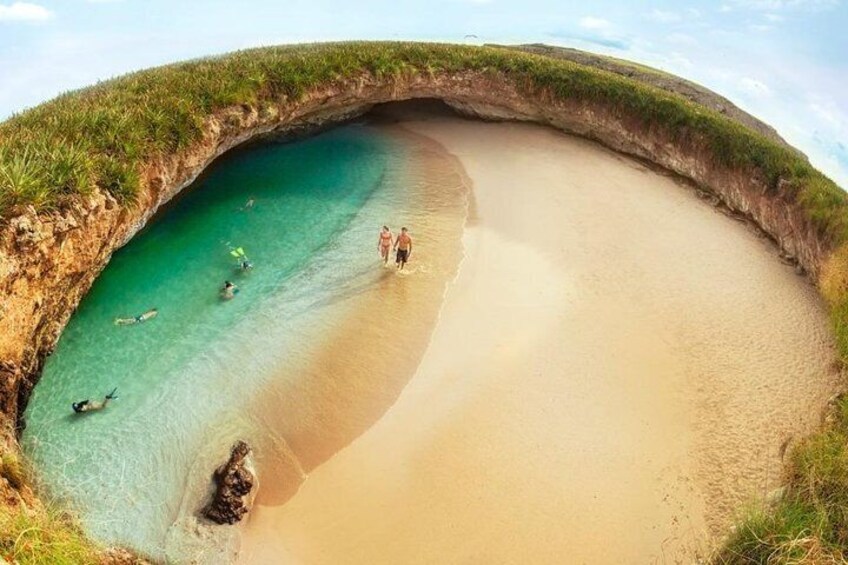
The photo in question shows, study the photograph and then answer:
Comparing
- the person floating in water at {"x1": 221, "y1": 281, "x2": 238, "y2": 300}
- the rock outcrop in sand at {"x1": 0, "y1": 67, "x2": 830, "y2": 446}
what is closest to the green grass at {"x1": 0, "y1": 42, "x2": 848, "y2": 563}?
the rock outcrop in sand at {"x1": 0, "y1": 67, "x2": 830, "y2": 446}

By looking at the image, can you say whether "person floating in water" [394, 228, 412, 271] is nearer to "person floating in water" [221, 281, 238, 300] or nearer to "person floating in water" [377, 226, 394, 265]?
"person floating in water" [377, 226, 394, 265]

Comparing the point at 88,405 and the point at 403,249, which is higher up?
the point at 403,249

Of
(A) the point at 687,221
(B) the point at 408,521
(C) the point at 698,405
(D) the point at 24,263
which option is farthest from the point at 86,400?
(A) the point at 687,221

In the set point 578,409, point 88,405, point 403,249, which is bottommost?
point 88,405

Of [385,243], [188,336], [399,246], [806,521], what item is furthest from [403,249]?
[806,521]

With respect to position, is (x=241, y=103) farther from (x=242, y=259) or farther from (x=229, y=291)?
(x=229, y=291)

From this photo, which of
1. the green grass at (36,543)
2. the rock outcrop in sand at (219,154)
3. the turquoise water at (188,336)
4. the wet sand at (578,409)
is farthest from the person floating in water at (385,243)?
the green grass at (36,543)

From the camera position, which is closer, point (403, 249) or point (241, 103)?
point (403, 249)

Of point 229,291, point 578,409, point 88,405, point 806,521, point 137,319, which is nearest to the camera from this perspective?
point 806,521
